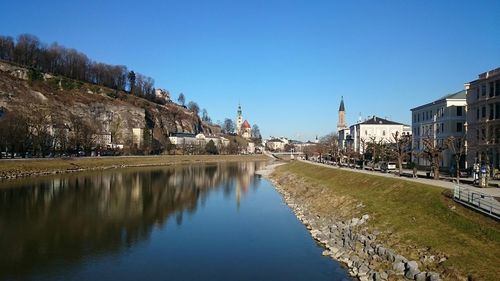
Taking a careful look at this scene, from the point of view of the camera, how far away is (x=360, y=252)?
18203mm

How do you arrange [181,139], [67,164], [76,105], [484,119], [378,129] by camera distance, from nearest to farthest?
[484,119] → [67,164] → [378,129] → [76,105] → [181,139]

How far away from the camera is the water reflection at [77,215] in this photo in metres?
19.4

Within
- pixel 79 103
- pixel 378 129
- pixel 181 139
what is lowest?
pixel 181 139

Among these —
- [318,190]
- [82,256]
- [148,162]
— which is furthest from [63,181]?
[148,162]

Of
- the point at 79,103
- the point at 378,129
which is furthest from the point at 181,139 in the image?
the point at 378,129

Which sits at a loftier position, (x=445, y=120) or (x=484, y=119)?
(x=445, y=120)

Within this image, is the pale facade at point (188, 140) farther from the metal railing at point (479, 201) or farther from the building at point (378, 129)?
the metal railing at point (479, 201)

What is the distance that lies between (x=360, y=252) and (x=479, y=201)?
5.33 meters

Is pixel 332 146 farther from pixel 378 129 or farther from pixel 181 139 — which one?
pixel 181 139

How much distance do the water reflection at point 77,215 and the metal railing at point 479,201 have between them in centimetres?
1611

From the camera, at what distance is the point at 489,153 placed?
42.0m

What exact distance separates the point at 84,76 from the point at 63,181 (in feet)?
356

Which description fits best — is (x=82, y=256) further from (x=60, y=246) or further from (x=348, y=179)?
(x=348, y=179)

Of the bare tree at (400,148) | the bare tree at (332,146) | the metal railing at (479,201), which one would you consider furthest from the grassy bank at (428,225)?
the bare tree at (332,146)
